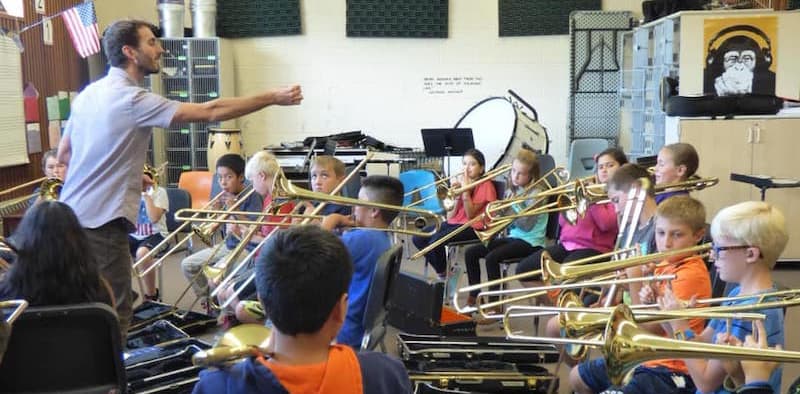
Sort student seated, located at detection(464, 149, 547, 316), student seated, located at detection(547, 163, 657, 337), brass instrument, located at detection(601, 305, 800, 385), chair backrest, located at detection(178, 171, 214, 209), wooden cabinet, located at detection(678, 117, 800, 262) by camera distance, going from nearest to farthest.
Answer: brass instrument, located at detection(601, 305, 800, 385)
student seated, located at detection(547, 163, 657, 337)
student seated, located at detection(464, 149, 547, 316)
wooden cabinet, located at detection(678, 117, 800, 262)
chair backrest, located at detection(178, 171, 214, 209)

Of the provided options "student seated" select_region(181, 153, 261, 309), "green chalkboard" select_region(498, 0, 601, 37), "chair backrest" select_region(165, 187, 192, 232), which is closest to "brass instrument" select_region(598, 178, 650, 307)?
"student seated" select_region(181, 153, 261, 309)

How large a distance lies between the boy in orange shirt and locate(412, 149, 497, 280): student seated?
267 cm

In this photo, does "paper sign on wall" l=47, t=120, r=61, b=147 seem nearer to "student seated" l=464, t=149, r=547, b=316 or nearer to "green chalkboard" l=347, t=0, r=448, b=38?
"green chalkboard" l=347, t=0, r=448, b=38

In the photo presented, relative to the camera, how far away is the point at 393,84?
31.8 ft

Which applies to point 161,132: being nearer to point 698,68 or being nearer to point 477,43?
point 477,43

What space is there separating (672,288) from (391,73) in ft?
24.0

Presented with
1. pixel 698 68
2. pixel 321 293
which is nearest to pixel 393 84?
pixel 698 68

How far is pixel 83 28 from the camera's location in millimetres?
7195

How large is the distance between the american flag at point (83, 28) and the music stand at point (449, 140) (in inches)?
132

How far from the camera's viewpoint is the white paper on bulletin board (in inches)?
255

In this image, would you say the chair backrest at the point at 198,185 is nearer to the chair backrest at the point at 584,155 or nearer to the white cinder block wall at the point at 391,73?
the white cinder block wall at the point at 391,73

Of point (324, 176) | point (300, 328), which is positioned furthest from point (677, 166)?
point (300, 328)

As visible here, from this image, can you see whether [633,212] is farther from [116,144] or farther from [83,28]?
[83,28]

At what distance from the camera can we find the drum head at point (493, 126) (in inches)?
321
